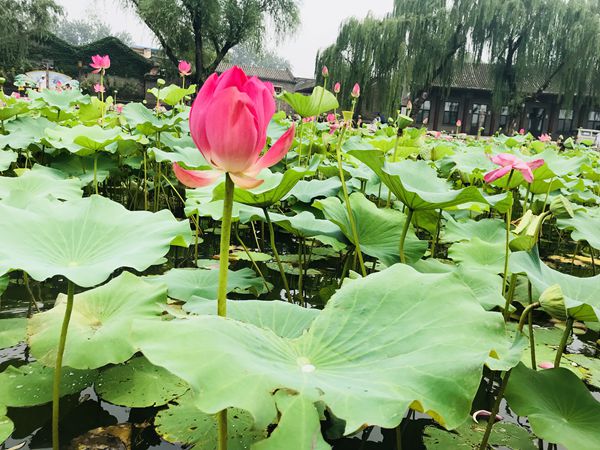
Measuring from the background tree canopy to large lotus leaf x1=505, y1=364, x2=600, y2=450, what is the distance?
1286 centimetres

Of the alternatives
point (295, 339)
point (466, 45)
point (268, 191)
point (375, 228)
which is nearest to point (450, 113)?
point (466, 45)

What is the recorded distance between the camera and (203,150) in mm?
518

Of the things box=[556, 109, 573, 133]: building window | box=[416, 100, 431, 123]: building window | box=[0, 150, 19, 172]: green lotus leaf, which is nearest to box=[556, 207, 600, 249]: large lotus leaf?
box=[0, 150, 19, 172]: green lotus leaf

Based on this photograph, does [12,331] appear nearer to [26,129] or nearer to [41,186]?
[41,186]

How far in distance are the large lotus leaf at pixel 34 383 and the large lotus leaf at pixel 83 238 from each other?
328 millimetres

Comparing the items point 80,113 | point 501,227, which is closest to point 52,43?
point 80,113

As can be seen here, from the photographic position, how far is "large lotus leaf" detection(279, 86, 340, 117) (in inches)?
75.9

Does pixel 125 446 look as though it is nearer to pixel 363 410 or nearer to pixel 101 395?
pixel 101 395

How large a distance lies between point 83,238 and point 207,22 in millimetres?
15534

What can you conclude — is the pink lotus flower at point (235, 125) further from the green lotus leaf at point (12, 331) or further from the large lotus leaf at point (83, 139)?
the large lotus leaf at point (83, 139)

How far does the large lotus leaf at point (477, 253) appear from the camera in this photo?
4.79 feet

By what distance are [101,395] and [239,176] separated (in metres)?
0.67

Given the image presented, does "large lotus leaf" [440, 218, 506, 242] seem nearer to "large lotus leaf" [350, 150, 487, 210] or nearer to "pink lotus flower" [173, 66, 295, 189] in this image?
"large lotus leaf" [350, 150, 487, 210]

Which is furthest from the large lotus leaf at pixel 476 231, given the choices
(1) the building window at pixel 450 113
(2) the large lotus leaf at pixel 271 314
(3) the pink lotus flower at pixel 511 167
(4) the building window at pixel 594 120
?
(4) the building window at pixel 594 120
